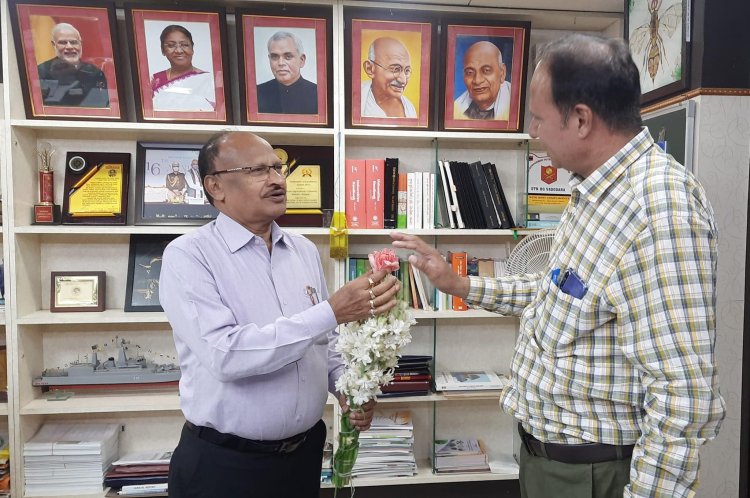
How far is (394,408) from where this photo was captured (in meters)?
3.04

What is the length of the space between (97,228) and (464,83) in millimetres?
2083

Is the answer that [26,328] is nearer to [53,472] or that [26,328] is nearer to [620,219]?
[53,472]

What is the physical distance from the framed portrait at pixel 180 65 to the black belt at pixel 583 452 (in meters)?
2.23

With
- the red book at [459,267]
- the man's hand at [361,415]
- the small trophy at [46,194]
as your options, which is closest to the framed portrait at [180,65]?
the small trophy at [46,194]

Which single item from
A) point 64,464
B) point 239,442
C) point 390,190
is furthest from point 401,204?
point 64,464

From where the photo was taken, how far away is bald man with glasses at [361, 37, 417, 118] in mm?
2801

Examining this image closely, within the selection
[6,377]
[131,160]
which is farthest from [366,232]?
[6,377]

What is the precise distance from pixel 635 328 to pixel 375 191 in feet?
6.24

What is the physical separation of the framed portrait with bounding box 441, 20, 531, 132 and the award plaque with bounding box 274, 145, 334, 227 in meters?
0.71

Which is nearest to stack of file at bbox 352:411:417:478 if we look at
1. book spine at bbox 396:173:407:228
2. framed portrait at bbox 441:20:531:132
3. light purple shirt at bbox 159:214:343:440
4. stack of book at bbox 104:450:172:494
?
stack of book at bbox 104:450:172:494

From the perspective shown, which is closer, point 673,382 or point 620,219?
point 673,382

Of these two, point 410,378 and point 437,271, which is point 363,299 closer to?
point 437,271

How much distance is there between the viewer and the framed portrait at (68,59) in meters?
2.58

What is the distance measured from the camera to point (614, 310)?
41.9 inches
